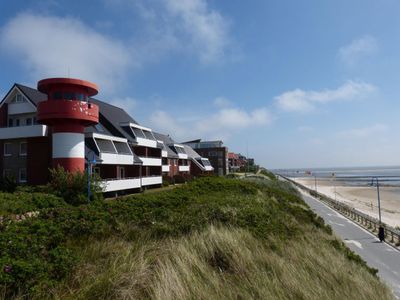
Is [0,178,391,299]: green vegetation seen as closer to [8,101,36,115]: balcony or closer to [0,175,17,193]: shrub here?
[0,175,17,193]: shrub

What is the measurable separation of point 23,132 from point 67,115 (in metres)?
5.99

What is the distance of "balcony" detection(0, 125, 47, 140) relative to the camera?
88.7 ft

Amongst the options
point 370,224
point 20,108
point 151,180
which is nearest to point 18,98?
point 20,108

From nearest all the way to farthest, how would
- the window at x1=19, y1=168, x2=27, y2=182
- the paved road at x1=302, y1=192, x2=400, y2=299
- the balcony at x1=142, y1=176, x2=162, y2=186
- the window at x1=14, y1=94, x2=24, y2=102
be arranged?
1. the paved road at x1=302, y1=192, x2=400, y2=299
2. the window at x1=19, y1=168, x2=27, y2=182
3. the window at x1=14, y1=94, x2=24, y2=102
4. the balcony at x1=142, y1=176, x2=162, y2=186

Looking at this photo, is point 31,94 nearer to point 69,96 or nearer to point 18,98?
point 18,98

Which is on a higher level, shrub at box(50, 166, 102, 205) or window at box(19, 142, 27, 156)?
window at box(19, 142, 27, 156)

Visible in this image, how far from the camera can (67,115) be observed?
2423 cm

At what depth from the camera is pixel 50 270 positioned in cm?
601

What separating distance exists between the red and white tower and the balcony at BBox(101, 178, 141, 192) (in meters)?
2.69

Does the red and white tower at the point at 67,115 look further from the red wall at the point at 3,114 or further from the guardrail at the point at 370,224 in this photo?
the guardrail at the point at 370,224

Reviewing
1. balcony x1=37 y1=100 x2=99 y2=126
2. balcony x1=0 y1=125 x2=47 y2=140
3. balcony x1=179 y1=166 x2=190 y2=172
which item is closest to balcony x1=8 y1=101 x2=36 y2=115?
balcony x1=0 y1=125 x2=47 y2=140

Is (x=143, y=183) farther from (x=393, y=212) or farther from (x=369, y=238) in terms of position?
(x=393, y=212)

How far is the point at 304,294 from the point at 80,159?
74.4 ft

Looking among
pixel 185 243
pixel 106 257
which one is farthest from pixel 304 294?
pixel 106 257
